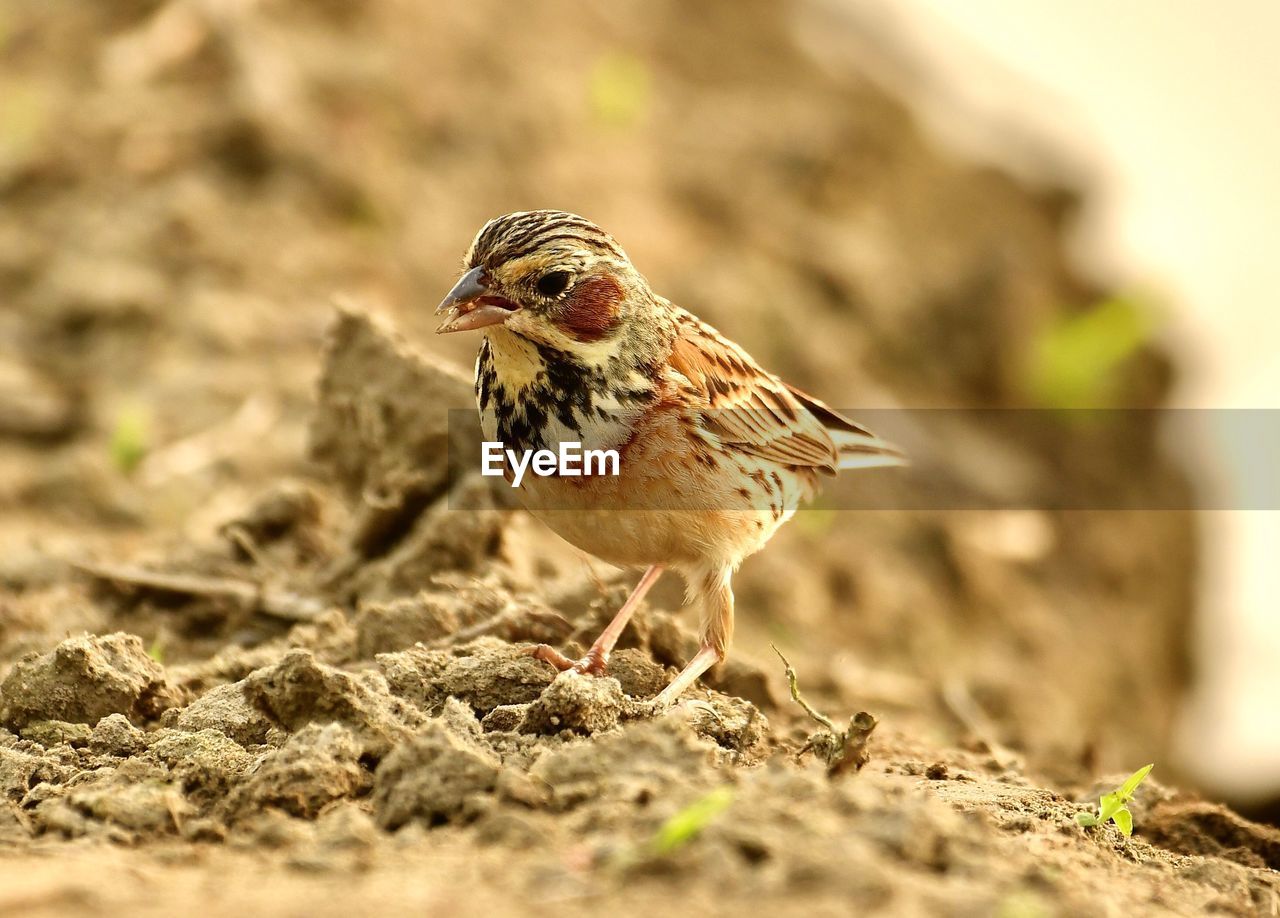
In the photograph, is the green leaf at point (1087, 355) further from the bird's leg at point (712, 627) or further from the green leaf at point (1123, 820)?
the green leaf at point (1123, 820)

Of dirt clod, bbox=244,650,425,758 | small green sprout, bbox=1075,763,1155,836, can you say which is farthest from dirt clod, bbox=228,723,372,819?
small green sprout, bbox=1075,763,1155,836

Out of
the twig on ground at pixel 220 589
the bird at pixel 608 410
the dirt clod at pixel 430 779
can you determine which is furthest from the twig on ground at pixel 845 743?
the twig on ground at pixel 220 589

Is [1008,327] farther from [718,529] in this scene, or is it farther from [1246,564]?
[718,529]

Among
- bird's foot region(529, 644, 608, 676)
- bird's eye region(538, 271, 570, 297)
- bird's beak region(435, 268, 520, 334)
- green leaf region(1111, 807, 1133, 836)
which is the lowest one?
green leaf region(1111, 807, 1133, 836)

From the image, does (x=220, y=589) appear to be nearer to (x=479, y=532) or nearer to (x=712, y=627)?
(x=479, y=532)

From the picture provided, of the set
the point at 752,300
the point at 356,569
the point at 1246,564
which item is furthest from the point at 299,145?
the point at 1246,564

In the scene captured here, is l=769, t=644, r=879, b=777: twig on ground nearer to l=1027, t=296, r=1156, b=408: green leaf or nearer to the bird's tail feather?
the bird's tail feather

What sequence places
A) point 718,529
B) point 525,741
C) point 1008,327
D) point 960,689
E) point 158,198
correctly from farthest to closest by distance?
point 1008,327 → point 158,198 → point 960,689 → point 718,529 → point 525,741
